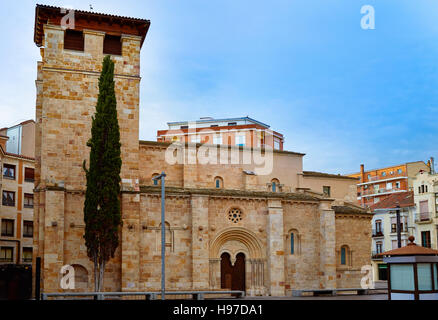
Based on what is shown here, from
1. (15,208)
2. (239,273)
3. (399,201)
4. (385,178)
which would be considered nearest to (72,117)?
(239,273)

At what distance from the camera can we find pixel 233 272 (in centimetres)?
3172

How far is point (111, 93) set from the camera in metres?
26.2

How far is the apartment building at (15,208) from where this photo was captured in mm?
38884

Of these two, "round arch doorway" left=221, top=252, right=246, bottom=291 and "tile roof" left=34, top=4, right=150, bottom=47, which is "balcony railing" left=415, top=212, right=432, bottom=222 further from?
"tile roof" left=34, top=4, right=150, bottom=47

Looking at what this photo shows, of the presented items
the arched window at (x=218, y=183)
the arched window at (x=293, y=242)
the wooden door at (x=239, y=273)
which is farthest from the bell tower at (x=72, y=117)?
the arched window at (x=293, y=242)

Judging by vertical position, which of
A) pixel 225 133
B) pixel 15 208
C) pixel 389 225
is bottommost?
pixel 389 225

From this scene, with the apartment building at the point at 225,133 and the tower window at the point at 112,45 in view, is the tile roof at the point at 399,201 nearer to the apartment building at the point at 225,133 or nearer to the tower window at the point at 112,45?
the apartment building at the point at 225,133

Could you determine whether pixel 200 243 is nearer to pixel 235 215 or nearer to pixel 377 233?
pixel 235 215

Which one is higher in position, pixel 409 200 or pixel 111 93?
pixel 111 93

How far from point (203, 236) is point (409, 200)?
30131mm

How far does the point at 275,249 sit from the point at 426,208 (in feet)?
76.8

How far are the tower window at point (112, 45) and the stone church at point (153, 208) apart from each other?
57 mm
